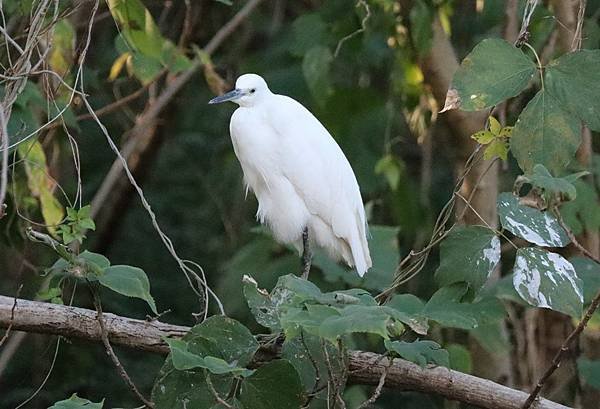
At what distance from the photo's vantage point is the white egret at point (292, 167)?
234 cm

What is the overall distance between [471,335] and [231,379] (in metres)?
1.35

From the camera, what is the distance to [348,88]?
3.39 meters

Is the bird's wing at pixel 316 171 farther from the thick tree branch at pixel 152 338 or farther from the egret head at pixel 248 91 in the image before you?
the thick tree branch at pixel 152 338

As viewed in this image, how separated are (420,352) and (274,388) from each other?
8.0 inches

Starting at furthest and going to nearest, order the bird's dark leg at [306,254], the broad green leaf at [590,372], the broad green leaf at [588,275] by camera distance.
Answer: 1. the broad green leaf at [590,372]
2. the bird's dark leg at [306,254]
3. the broad green leaf at [588,275]

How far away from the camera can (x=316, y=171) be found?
2.35 meters

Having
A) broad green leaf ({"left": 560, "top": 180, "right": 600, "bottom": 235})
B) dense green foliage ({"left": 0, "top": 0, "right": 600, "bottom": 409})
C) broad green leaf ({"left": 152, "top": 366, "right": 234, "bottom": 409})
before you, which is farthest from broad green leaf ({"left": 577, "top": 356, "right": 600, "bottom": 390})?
broad green leaf ({"left": 152, "top": 366, "right": 234, "bottom": 409})

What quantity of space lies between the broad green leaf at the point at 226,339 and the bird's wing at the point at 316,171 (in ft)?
2.64

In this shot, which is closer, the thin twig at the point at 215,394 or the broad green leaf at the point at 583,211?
the thin twig at the point at 215,394

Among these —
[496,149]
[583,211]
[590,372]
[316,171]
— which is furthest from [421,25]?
[496,149]

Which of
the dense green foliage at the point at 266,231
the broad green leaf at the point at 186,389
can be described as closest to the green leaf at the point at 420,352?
the dense green foliage at the point at 266,231

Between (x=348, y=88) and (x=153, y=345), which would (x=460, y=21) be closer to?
(x=348, y=88)

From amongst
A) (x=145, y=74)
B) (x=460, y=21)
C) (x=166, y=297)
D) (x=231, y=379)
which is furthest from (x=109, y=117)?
(x=231, y=379)

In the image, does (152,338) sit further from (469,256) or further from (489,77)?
(489,77)
